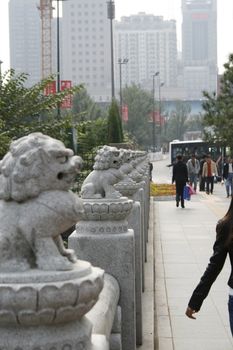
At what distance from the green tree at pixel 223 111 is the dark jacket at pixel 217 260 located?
943 inches

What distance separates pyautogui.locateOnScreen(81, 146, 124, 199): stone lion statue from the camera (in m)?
5.51

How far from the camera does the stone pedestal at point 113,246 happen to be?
4387 millimetres

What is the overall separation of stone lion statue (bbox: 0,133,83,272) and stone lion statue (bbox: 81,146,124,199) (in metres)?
2.82

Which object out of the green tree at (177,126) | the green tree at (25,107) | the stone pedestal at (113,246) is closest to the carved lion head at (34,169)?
the stone pedestal at (113,246)

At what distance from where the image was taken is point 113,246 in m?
4.41

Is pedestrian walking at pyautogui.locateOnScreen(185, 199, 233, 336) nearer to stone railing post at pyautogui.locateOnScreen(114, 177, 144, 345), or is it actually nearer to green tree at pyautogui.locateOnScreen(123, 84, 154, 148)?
stone railing post at pyautogui.locateOnScreen(114, 177, 144, 345)

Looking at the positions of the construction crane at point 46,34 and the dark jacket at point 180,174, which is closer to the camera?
the dark jacket at point 180,174

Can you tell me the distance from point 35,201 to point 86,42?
16382 cm

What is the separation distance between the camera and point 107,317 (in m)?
3.35

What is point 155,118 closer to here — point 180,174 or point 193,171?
point 193,171

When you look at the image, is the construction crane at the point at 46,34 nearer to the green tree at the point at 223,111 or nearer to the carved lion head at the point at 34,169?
the green tree at the point at 223,111

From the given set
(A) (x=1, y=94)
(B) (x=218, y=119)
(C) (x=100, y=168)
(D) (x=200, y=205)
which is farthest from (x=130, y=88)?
(C) (x=100, y=168)

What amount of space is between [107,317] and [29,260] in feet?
3.60

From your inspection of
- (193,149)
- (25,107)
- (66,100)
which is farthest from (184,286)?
(193,149)
